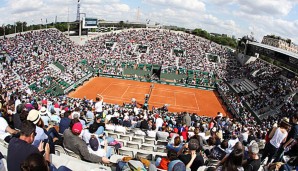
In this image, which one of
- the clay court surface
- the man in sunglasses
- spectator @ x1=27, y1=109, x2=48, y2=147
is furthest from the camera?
the clay court surface

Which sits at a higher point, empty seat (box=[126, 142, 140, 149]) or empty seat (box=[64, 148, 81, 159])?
empty seat (box=[64, 148, 81, 159])

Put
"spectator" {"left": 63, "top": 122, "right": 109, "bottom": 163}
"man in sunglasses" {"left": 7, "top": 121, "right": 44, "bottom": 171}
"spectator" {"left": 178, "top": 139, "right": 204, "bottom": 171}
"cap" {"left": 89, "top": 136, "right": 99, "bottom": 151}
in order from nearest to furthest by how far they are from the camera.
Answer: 1. "man in sunglasses" {"left": 7, "top": 121, "right": 44, "bottom": 171}
2. "spectator" {"left": 63, "top": 122, "right": 109, "bottom": 163}
3. "spectator" {"left": 178, "top": 139, "right": 204, "bottom": 171}
4. "cap" {"left": 89, "top": 136, "right": 99, "bottom": 151}

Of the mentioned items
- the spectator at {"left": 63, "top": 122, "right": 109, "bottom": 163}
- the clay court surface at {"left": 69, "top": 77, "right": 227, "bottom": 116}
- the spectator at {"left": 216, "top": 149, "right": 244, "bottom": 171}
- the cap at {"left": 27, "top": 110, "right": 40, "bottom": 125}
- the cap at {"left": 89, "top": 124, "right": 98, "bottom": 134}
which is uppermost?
the cap at {"left": 27, "top": 110, "right": 40, "bottom": 125}

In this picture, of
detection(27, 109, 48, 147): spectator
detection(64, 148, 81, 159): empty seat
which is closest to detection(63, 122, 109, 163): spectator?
detection(64, 148, 81, 159): empty seat

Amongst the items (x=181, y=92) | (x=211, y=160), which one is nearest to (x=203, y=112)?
(x=181, y=92)

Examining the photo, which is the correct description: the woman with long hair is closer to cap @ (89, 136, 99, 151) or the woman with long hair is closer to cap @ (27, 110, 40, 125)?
cap @ (89, 136, 99, 151)

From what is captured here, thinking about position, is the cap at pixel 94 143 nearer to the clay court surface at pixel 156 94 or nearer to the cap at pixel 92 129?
the cap at pixel 92 129

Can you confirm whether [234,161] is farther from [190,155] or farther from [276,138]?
[276,138]

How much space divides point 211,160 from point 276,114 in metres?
26.2

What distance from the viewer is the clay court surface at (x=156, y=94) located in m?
37.2

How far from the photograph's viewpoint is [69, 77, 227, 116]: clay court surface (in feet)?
122

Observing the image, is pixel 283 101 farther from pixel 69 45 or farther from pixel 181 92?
pixel 69 45

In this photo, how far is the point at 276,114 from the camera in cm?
2991

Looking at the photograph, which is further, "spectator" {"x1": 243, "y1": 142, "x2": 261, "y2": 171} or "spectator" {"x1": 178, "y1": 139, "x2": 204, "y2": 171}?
"spectator" {"x1": 178, "y1": 139, "x2": 204, "y2": 171}
